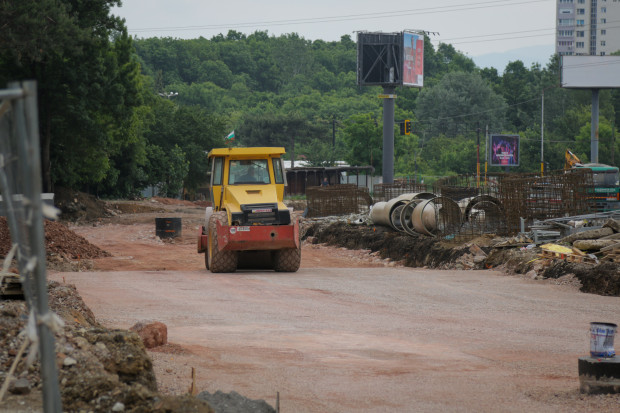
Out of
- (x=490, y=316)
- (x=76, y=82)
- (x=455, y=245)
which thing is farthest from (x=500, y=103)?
(x=490, y=316)

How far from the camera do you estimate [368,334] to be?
12250mm

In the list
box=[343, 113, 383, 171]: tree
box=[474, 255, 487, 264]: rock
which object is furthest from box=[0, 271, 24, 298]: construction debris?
box=[343, 113, 383, 171]: tree

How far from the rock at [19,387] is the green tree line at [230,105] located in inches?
1282

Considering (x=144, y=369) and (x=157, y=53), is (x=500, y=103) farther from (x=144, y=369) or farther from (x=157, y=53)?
(x=144, y=369)

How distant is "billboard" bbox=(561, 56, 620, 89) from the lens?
81.0m

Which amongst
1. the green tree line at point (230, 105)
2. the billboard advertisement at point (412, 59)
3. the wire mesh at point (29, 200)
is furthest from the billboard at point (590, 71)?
the wire mesh at point (29, 200)

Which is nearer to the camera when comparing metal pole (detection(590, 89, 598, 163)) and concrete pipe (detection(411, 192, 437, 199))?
concrete pipe (detection(411, 192, 437, 199))

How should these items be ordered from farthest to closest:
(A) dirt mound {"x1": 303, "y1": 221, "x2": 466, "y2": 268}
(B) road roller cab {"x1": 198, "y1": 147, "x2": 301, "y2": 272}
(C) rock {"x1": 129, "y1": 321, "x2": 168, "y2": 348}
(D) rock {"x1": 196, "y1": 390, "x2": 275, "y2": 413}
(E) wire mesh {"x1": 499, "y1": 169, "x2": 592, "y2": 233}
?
(A) dirt mound {"x1": 303, "y1": 221, "x2": 466, "y2": 268} → (E) wire mesh {"x1": 499, "y1": 169, "x2": 592, "y2": 233} → (B) road roller cab {"x1": 198, "y1": 147, "x2": 301, "y2": 272} → (C) rock {"x1": 129, "y1": 321, "x2": 168, "y2": 348} → (D) rock {"x1": 196, "y1": 390, "x2": 275, "y2": 413}

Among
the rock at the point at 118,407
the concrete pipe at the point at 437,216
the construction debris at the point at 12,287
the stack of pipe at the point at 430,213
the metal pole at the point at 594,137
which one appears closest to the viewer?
the rock at the point at 118,407

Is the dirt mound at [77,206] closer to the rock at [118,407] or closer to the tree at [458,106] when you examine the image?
the rock at [118,407]

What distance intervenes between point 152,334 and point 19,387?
12.2 ft

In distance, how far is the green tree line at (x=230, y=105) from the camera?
43.6 meters

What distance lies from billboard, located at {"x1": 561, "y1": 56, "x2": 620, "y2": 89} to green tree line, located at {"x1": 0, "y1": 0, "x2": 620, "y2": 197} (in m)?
11.6

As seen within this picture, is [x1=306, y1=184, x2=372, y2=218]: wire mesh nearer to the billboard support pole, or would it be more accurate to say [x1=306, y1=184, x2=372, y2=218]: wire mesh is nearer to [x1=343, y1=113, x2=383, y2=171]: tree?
the billboard support pole
